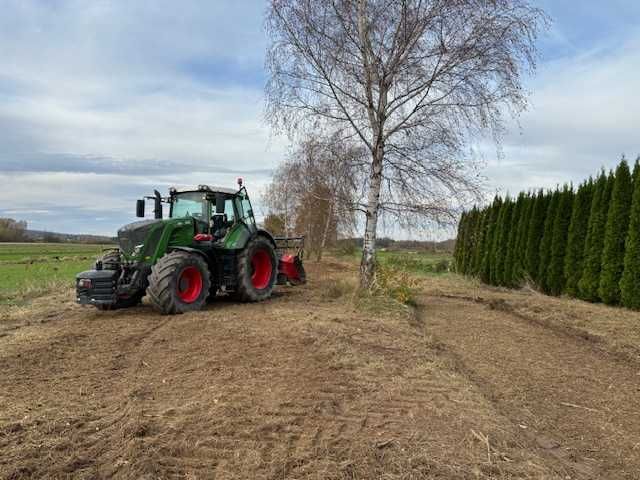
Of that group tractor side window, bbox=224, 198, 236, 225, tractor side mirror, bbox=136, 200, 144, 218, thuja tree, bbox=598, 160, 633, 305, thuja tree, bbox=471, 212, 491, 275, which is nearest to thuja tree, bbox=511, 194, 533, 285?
thuja tree, bbox=471, 212, 491, 275

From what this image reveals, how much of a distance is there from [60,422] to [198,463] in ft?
4.04

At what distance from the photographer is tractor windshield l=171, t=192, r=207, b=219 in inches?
420

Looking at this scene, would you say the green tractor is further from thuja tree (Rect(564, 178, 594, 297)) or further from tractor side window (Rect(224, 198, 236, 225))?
thuja tree (Rect(564, 178, 594, 297))

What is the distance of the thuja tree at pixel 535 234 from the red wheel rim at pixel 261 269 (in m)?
9.34

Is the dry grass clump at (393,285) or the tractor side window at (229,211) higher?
the tractor side window at (229,211)

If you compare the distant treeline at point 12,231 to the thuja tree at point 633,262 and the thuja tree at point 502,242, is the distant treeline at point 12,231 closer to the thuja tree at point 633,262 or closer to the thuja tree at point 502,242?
the thuja tree at point 502,242

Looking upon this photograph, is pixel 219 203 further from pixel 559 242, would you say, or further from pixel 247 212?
pixel 559 242

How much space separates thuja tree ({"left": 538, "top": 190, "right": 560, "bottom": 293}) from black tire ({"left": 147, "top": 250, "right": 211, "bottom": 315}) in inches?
432

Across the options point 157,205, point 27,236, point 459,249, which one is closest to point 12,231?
point 27,236

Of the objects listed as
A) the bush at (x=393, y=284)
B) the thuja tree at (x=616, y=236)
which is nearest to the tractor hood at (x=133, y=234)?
the bush at (x=393, y=284)

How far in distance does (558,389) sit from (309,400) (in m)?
2.85

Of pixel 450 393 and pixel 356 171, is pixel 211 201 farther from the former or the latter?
pixel 450 393

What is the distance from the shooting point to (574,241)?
1484cm

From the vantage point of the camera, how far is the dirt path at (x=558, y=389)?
4.04 m
